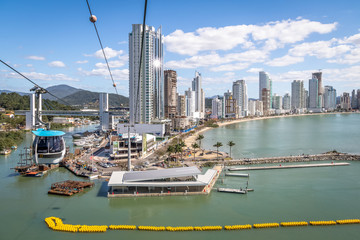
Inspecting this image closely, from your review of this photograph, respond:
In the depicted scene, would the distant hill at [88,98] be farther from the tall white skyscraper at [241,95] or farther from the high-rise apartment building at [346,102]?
the high-rise apartment building at [346,102]

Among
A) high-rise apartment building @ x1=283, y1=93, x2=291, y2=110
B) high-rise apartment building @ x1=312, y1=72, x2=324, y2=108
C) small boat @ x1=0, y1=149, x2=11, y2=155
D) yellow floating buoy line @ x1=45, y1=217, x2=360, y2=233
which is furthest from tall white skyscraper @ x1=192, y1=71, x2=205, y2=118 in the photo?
yellow floating buoy line @ x1=45, y1=217, x2=360, y2=233

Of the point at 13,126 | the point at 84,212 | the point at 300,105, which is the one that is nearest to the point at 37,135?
the point at 84,212

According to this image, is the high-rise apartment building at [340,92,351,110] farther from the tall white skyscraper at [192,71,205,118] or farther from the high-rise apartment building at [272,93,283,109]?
A: the tall white skyscraper at [192,71,205,118]

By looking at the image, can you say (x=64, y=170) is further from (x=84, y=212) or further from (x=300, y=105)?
(x=300, y=105)

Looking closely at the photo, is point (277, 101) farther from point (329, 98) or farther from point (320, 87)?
point (329, 98)

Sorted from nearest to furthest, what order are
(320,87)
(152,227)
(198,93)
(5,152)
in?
(152,227), (5,152), (198,93), (320,87)

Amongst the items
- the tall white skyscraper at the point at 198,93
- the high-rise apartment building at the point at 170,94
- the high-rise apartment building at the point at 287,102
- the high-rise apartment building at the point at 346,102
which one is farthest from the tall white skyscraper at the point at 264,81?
the high-rise apartment building at the point at 170,94

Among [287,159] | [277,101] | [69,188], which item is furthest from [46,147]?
[277,101]
